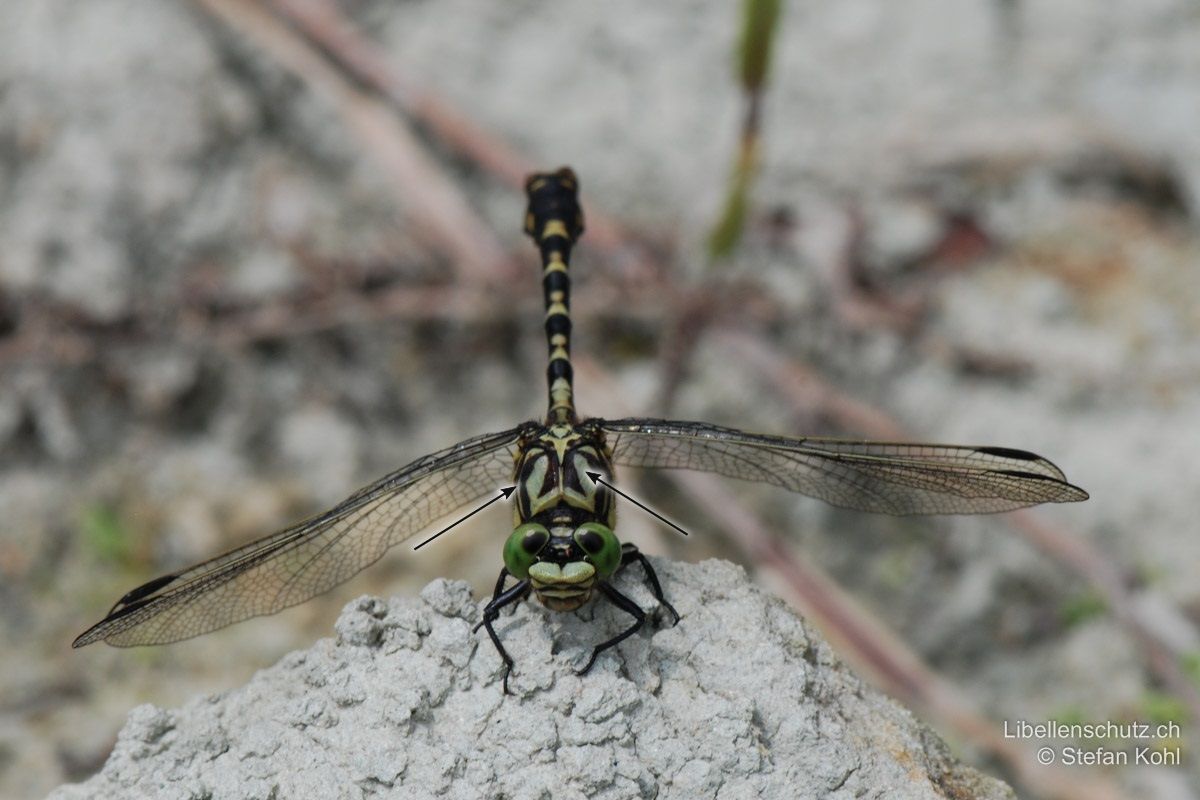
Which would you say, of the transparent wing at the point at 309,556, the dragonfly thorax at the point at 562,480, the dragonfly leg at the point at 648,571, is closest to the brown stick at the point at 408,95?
the transparent wing at the point at 309,556

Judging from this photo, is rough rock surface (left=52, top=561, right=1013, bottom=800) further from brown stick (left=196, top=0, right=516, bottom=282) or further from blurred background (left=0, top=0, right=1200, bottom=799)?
brown stick (left=196, top=0, right=516, bottom=282)

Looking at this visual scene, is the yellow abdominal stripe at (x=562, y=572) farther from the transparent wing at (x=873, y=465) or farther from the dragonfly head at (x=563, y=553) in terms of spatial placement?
the transparent wing at (x=873, y=465)

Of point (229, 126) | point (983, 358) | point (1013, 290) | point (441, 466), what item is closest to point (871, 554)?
point (983, 358)

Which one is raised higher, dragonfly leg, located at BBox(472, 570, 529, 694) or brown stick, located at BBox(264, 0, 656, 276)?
brown stick, located at BBox(264, 0, 656, 276)

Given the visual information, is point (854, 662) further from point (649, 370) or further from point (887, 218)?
point (887, 218)

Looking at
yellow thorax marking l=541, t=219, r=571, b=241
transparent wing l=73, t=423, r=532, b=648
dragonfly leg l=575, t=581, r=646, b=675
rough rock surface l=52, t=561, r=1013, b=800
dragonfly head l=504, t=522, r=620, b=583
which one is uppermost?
yellow thorax marking l=541, t=219, r=571, b=241

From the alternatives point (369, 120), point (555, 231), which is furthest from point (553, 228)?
point (369, 120)

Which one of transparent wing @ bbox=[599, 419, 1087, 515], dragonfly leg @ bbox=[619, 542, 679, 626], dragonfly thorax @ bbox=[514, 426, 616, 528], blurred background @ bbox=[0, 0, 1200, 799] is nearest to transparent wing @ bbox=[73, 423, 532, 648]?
dragonfly thorax @ bbox=[514, 426, 616, 528]
